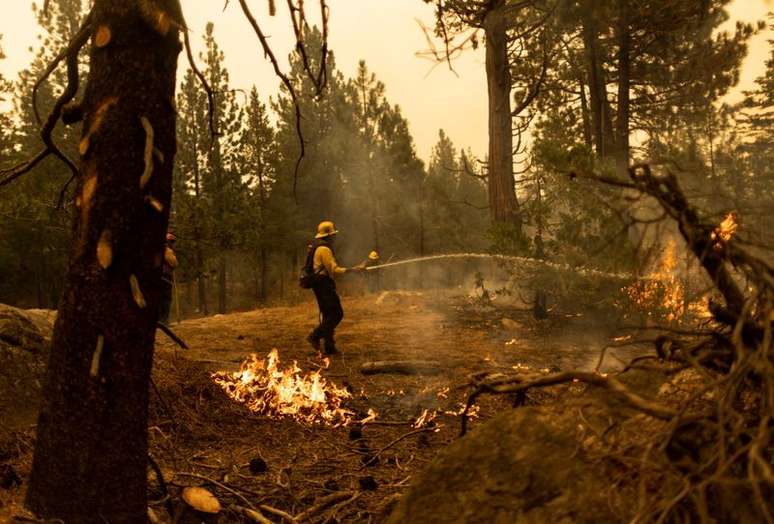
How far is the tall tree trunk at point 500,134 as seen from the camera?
38.2 feet

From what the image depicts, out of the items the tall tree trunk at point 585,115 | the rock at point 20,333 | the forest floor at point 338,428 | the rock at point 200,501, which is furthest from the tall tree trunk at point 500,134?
the rock at point 200,501

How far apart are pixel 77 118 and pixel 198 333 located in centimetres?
1032

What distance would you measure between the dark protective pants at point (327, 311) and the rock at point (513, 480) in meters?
7.77

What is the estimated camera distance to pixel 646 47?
13766 millimetres

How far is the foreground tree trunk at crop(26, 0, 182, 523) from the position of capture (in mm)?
2527

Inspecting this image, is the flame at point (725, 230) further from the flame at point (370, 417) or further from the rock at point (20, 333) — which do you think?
the rock at point (20, 333)

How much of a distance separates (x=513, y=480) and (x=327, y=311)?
803cm

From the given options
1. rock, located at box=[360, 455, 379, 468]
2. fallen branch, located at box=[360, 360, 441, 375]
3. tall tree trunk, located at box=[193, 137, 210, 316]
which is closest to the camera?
rock, located at box=[360, 455, 379, 468]

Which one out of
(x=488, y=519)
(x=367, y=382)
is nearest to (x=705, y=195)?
(x=488, y=519)

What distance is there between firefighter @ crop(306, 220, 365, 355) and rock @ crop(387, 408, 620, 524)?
7.67 metres

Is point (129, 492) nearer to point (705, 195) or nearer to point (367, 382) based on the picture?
point (705, 195)

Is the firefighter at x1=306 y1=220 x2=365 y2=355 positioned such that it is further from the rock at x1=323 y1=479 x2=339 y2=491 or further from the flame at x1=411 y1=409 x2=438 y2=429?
the rock at x1=323 y1=479 x2=339 y2=491

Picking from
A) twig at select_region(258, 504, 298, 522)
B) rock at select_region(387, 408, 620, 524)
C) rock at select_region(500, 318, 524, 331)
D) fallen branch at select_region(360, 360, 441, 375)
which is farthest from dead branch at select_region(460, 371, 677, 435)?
rock at select_region(500, 318, 524, 331)

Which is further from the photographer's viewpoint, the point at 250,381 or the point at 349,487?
the point at 250,381
